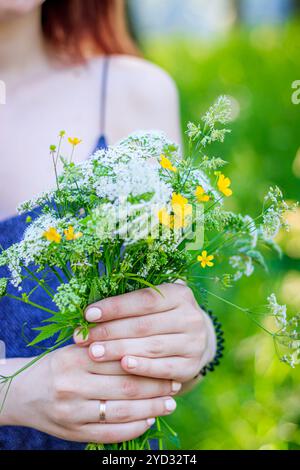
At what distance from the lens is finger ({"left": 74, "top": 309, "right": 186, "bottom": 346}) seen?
42.2 inches

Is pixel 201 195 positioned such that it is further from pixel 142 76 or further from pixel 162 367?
pixel 142 76

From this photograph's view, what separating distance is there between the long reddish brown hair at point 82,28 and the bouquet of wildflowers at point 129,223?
941 millimetres

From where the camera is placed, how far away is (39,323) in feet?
4.34

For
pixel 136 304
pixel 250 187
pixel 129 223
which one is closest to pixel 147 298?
pixel 136 304

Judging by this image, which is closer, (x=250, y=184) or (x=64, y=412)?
(x=64, y=412)

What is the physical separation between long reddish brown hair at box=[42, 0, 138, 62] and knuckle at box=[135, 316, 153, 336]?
986 millimetres

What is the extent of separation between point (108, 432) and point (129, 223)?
1.47 ft

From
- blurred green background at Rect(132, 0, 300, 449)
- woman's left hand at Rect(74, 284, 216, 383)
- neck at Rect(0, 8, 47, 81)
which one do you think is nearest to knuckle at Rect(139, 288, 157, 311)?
woman's left hand at Rect(74, 284, 216, 383)

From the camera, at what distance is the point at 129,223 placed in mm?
887

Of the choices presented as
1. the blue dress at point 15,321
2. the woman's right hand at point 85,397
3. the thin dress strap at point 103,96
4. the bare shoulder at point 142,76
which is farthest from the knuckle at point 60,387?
the bare shoulder at point 142,76

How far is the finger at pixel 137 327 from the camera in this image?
107 cm

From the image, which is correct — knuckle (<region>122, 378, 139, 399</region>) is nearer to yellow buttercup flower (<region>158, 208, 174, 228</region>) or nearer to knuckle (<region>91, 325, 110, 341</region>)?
knuckle (<region>91, 325, 110, 341</region>)

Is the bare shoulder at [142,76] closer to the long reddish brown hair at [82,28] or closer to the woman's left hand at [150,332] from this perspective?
the long reddish brown hair at [82,28]

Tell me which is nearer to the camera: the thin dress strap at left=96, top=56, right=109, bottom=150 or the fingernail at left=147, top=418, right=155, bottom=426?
the fingernail at left=147, top=418, right=155, bottom=426
